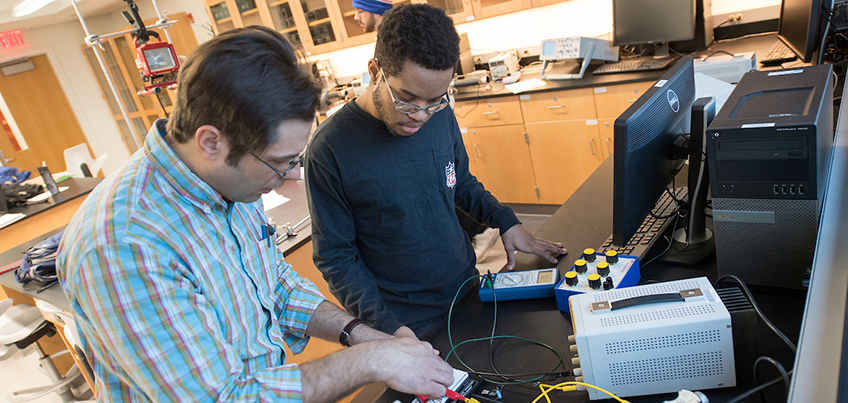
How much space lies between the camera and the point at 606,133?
10.4 ft

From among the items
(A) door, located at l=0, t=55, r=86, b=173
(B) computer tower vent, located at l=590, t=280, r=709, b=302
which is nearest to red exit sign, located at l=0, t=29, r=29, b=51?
(A) door, located at l=0, t=55, r=86, b=173

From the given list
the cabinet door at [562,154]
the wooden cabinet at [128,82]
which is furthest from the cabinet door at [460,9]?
the wooden cabinet at [128,82]

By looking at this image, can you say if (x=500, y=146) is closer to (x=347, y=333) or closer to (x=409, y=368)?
(x=347, y=333)

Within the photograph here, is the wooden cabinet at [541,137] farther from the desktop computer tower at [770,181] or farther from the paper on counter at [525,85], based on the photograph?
the desktop computer tower at [770,181]

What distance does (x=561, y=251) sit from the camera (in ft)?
4.39

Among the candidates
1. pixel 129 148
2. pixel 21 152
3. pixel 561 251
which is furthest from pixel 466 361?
pixel 129 148

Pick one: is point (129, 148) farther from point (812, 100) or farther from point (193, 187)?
point (812, 100)

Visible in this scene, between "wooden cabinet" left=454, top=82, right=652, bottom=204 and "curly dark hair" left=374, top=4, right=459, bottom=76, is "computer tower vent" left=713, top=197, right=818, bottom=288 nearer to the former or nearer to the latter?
"curly dark hair" left=374, top=4, right=459, bottom=76

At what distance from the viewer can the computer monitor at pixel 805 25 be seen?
1692mm

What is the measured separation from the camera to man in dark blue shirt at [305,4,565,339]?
1.15m

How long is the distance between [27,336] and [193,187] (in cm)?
247

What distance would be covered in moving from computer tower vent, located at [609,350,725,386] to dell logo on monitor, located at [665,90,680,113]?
0.61 metres

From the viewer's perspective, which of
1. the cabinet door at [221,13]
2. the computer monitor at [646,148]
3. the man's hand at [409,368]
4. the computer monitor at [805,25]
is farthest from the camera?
the cabinet door at [221,13]

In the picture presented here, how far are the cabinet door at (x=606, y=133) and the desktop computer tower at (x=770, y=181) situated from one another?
2.09 m
